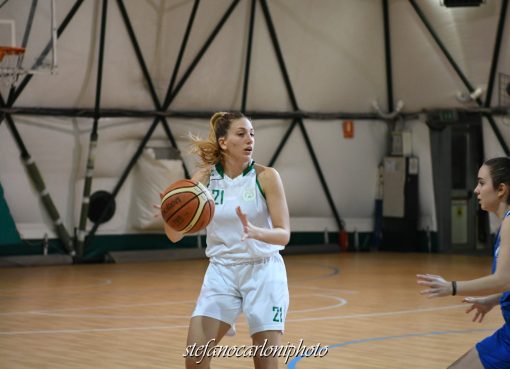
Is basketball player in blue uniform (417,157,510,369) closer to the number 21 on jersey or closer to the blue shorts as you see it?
the blue shorts

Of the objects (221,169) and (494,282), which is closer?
(494,282)

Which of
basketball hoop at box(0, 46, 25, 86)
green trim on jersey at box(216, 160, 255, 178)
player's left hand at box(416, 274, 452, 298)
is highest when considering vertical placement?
basketball hoop at box(0, 46, 25, 86)

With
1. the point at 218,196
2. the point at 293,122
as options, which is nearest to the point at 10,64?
the point at 293,122

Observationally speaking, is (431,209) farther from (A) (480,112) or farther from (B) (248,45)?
(B) (248,45)

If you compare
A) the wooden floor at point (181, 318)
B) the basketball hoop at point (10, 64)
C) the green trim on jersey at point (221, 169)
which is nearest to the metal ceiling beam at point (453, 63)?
the wooden floor at point (181, 318)

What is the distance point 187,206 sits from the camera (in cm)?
605

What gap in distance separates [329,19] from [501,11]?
3.84m

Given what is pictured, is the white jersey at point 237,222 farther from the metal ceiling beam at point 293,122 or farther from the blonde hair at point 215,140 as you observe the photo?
the metal ceiling beam at point 293,122

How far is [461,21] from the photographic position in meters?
20.6

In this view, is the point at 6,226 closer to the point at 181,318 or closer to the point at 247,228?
the point at 181,318

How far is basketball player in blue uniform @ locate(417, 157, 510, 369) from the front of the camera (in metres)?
5.15

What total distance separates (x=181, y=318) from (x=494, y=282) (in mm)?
6888

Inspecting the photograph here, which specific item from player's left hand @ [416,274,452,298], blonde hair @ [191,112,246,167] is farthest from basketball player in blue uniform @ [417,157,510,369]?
blonde hair @ [191,112,246,167]

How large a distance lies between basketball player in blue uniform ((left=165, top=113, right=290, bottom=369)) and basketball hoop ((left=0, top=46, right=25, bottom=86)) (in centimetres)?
1038
